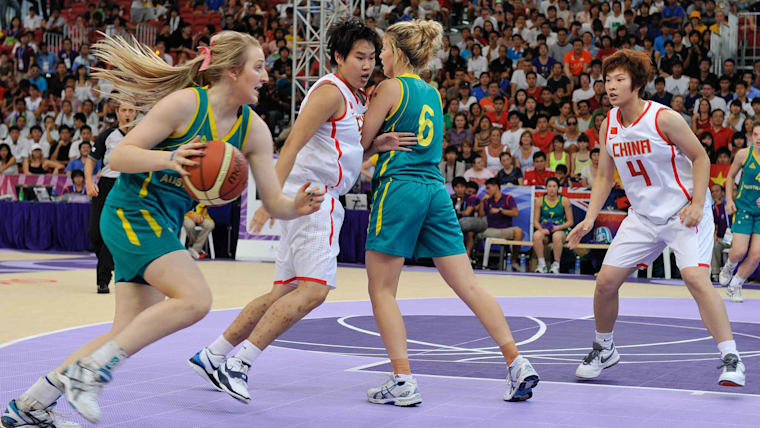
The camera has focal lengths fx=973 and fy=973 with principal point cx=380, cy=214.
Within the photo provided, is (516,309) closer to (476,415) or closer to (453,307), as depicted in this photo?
(453,307)

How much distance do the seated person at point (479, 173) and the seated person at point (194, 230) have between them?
4.12 meters

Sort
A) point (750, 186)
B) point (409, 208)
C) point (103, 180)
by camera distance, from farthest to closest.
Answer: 1. point (750, 186)
2. point (103, 180)
3. point (409, 208)

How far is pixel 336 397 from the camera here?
4.87 metres

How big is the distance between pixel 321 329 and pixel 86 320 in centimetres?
190

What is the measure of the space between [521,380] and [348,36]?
188cm

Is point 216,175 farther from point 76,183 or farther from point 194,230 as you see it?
point 76,183

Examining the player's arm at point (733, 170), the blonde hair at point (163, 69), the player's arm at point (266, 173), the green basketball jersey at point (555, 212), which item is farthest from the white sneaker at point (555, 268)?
the blonde hair at point (163, 69)

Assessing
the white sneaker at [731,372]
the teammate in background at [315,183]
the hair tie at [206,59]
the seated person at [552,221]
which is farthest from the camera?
the seated person at [552,221]

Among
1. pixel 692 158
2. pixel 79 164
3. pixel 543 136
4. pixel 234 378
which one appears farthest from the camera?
pixel 79 164

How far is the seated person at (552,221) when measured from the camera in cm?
1357

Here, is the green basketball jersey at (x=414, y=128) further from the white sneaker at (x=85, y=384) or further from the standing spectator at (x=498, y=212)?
the standing spectator at (x=498, y=212)

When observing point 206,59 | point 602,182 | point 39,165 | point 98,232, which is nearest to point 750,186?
point 602,182

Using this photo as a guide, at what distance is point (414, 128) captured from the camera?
490 centimetres

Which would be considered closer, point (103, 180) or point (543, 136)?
point (103, 180)
